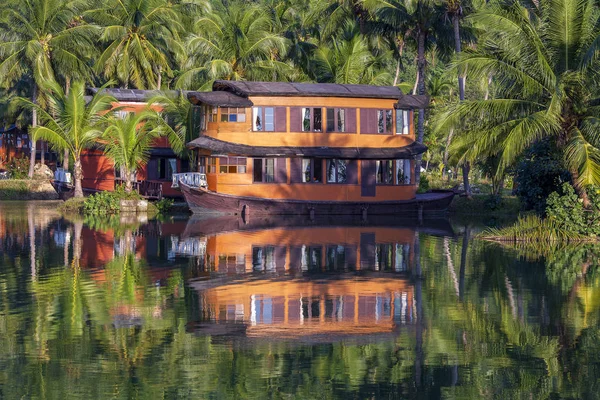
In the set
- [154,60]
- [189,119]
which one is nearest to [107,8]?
[154,60]

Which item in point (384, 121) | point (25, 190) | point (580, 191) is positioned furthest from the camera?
point (25, 190)

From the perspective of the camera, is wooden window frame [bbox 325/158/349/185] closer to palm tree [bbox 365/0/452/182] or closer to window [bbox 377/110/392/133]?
window [bbox 377/110/392/133]

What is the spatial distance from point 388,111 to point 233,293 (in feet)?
84.5

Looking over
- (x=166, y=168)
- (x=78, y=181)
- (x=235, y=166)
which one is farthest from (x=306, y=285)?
(x=166, y=168)

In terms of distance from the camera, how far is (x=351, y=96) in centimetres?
4147

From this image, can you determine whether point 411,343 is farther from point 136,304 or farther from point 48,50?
point 48,50

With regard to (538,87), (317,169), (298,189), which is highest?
(538,87)

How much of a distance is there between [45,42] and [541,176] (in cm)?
3098

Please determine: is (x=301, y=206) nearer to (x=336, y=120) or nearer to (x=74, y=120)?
(x=336, y=120)

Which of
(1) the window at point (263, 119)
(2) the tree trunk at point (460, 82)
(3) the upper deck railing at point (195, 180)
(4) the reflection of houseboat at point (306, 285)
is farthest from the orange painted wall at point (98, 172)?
(4) the reflection of houseboat at point (306, 285)

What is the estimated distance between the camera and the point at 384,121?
42500mm

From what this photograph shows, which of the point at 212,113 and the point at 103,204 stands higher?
the point at 212,113

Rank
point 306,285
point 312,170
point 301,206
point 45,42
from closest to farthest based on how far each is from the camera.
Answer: point 306,285 < point 301,206 < point 312,170 < point 45,42

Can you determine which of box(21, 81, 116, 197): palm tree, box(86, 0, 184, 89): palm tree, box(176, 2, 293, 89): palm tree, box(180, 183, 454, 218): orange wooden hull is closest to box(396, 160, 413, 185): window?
box(180, 183, 454, 218): orange wooden hull
